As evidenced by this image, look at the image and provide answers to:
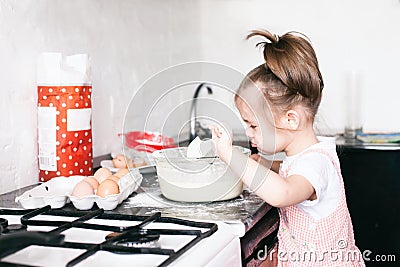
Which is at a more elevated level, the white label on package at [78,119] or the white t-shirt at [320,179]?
the white label on package at [78,119]

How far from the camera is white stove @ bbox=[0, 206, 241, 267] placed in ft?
2.74

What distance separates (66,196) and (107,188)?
0.31 feet

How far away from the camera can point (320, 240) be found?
4.21 ft

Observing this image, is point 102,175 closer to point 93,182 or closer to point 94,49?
point 93,182

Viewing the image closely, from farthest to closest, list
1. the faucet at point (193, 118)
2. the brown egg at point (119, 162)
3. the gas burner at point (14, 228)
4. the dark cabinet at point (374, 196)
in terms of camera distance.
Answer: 1. the faucet at point (193, 118)
2. the dark cabinet at point (374, 196)
3. the brown egg at point (119, 162)
4. the gas burner at point (14, 228)

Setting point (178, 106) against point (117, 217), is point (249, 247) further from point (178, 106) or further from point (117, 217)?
point (178, 106)

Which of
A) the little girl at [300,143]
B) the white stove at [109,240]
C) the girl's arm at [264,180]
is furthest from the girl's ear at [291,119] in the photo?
the white stove at [109,240]

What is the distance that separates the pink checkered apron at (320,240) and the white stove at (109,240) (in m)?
0.28

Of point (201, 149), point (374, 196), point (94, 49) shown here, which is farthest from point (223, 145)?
point (374, 196)

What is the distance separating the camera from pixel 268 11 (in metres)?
2.48

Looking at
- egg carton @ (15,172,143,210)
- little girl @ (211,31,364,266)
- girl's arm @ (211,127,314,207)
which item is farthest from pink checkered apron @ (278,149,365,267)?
egg carton @ (15,172,143,210)

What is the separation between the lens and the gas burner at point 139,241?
918 millimetres

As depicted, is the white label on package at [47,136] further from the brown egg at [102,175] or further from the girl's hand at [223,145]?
the girl's hand at [223,145]

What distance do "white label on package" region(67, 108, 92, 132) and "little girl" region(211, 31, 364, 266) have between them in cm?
41
